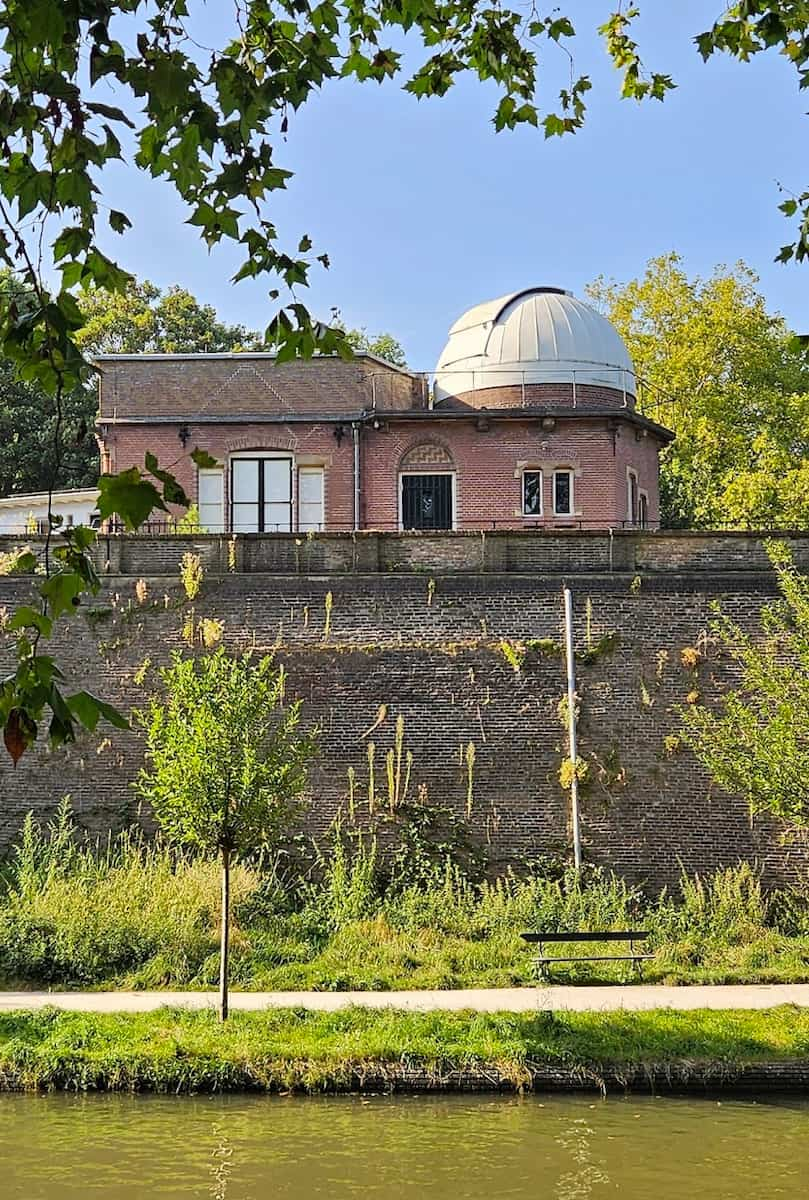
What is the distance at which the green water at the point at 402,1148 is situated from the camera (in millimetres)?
10594

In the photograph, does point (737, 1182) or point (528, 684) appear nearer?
point (737, 1182)

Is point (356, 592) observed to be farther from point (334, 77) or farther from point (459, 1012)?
point (334, 77)

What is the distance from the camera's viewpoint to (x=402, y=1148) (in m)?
11.5

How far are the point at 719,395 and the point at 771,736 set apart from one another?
70.6 feet

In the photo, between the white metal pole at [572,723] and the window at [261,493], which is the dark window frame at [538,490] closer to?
the window at [261,493]

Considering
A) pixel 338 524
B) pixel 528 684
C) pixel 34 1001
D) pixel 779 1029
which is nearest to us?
pixel 779 1029

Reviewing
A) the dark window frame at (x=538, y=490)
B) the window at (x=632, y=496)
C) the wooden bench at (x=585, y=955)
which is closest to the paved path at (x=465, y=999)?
the wooden bench at (x=585, y=955)

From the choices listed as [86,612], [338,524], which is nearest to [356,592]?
[86,612]

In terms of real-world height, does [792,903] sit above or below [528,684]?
below

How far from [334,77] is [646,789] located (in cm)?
1544

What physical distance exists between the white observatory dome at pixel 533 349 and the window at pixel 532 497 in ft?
7.49

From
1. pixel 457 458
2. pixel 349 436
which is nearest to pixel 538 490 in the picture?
pixel 457 458

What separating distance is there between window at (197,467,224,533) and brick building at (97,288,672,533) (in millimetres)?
28

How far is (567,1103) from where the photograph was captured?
12.8 m
